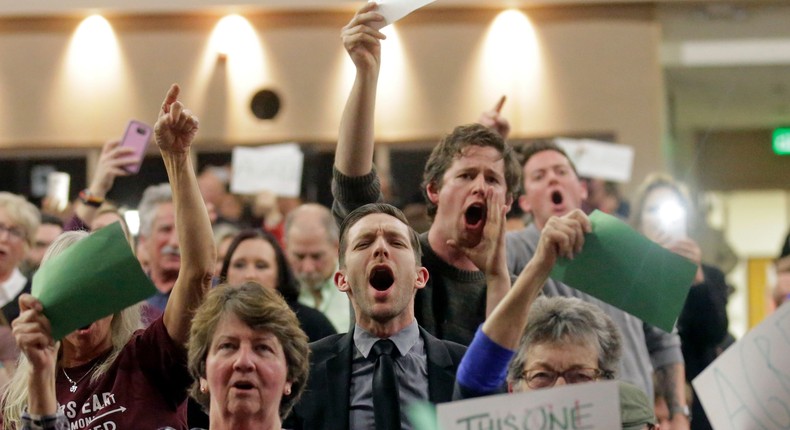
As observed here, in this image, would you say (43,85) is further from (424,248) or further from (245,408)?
(245,408)

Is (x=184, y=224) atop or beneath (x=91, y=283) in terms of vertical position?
atop

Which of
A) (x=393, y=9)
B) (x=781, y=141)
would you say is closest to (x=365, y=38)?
(x=393, y=9)

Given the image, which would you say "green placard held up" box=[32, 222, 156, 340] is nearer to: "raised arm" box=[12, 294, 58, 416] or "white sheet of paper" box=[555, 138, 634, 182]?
"raised arm" box=[12, 294, 58, 416]

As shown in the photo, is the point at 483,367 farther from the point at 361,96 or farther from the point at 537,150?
the point at 537,150

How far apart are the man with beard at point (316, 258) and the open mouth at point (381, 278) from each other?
1676mm

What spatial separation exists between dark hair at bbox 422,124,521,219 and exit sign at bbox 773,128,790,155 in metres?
7.78

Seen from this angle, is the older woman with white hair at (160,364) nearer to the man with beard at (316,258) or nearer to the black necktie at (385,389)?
the black necktie at (385,389)

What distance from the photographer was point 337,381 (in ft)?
9.60

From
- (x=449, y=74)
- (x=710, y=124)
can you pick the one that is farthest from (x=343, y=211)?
(x=710, y=124)

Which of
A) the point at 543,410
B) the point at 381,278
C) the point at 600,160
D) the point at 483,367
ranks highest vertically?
the point at 600,160

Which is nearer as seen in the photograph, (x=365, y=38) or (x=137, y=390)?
(x=137, y=390)

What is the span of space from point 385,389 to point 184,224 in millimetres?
547

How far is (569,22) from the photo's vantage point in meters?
8.94

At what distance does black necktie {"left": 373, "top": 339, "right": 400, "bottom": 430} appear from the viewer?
9.29 ft
